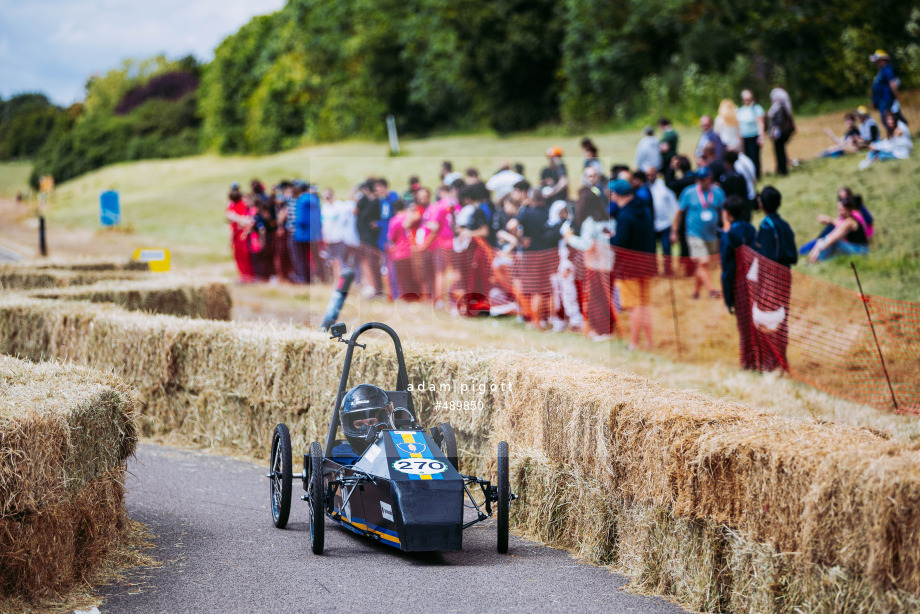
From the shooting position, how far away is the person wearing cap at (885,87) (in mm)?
18984

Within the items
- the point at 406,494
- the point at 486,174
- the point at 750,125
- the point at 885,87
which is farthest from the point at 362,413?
the point at 486,174

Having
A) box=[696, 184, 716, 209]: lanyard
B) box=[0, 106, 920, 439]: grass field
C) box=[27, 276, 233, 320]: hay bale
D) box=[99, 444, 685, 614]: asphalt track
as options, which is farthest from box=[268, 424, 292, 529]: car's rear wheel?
box=[696, 184, 716, 209]: lanyard

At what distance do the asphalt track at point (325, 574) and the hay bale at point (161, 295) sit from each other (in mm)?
6002

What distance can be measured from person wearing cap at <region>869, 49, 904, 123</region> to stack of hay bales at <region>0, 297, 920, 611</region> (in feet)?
46.4

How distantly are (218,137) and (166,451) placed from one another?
71.4 meters

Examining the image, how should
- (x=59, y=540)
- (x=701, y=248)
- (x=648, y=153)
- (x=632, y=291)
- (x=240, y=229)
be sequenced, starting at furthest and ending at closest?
(x=240, y=229)
(x=648, y=153)
(x=701, y=248)
(x=632, y=291)
(x=59, y=540)

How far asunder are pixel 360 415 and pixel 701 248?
1021cm

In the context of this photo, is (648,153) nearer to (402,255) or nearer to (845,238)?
(845,238)

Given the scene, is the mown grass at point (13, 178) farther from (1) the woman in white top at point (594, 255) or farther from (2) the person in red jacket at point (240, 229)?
(1) the woman in white top at point (594, 255)

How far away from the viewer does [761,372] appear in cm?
1210

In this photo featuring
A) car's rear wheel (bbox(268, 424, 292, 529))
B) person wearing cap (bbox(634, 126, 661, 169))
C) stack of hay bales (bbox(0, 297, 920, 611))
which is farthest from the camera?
person wearing cap (bbox(634, 126, 661, 169))

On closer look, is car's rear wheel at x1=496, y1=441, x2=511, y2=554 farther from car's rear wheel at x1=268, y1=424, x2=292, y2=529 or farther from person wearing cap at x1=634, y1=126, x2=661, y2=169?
person wearing cap at x1=634, y1=126, x2=661, y2=169

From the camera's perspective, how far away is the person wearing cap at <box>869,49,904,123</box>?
18984mm

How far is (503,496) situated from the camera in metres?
6.52
